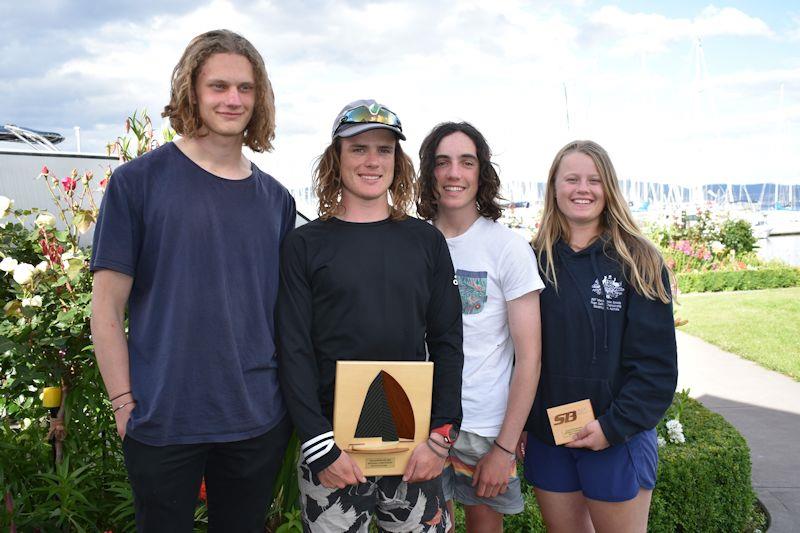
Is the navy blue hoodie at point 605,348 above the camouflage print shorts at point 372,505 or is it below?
above

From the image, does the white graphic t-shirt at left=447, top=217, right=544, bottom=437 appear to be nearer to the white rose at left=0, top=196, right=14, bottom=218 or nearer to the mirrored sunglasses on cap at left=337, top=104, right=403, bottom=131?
the mirrored sunglasses on cap at left=337, top=104, right=403, bottom=131

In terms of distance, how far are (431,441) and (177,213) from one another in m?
1.07

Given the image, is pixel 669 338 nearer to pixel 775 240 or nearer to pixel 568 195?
pixel 568 195

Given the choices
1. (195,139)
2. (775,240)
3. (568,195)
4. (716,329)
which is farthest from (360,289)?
(775,240)

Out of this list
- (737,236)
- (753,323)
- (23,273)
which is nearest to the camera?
(23,273)

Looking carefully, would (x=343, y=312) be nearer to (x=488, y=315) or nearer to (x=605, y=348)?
(x=488, y=315)

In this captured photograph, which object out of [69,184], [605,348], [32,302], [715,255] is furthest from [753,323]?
[32,302]

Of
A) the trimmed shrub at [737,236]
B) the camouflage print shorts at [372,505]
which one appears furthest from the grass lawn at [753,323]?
the camouflage print shorts at [372,505]

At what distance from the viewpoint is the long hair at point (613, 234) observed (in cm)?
234

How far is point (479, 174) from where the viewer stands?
259 cm

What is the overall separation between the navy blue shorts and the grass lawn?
5.66 metres

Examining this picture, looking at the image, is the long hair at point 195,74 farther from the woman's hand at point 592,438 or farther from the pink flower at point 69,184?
the woman's hand at point 592,438

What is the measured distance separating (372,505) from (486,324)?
750mm

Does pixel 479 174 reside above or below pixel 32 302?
above
